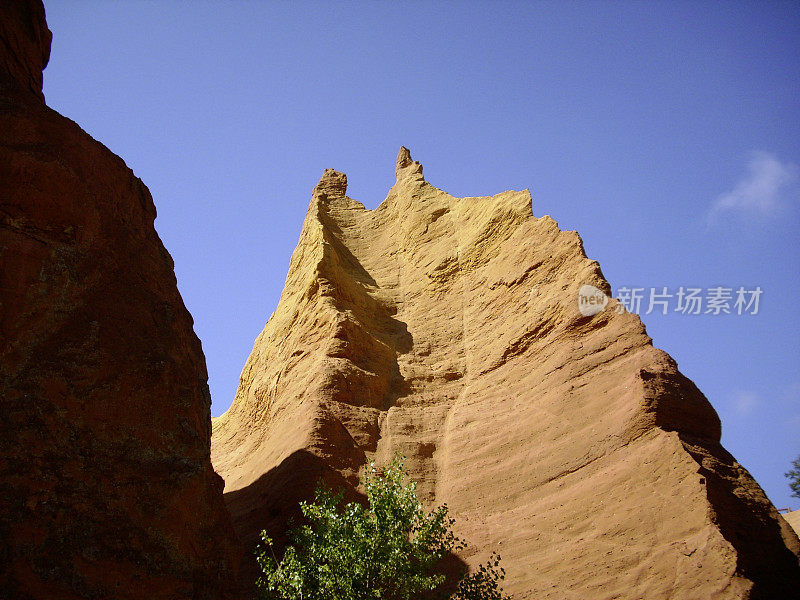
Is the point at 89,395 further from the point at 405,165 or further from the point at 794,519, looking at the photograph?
the point at 794,519

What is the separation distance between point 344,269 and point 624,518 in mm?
19299

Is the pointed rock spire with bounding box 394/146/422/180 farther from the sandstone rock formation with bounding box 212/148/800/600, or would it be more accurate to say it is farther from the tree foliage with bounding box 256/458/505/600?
the tree foliage with bounding box 256/458/505/600

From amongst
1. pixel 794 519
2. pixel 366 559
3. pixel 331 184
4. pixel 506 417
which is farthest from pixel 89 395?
pixel 794 519

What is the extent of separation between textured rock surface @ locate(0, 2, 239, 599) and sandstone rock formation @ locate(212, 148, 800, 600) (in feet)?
22.5

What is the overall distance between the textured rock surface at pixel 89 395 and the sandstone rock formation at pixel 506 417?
6.87 metres

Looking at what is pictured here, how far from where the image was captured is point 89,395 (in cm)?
1375

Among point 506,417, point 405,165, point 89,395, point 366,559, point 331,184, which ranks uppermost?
point 405,165

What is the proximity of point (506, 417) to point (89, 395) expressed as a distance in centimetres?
1398

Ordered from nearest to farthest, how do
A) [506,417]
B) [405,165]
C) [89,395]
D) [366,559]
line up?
1. [89,395]
2. [366,559]
3. [506,417]
4. [405,165]

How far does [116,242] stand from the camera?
16375 millimetres

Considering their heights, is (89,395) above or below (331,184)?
below

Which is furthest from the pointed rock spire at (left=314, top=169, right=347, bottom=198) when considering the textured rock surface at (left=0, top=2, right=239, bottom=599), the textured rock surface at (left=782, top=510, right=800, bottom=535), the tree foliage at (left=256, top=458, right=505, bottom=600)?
the textured rock surface at (left=782, top=510, right=800, bottom=535)

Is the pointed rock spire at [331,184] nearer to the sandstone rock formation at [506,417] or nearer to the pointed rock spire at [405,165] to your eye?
the pointed rock spire at [405,165]

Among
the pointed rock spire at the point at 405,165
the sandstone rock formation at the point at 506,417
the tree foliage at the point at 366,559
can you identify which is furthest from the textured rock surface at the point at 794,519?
the pointed rock spire at the point at 405,165
